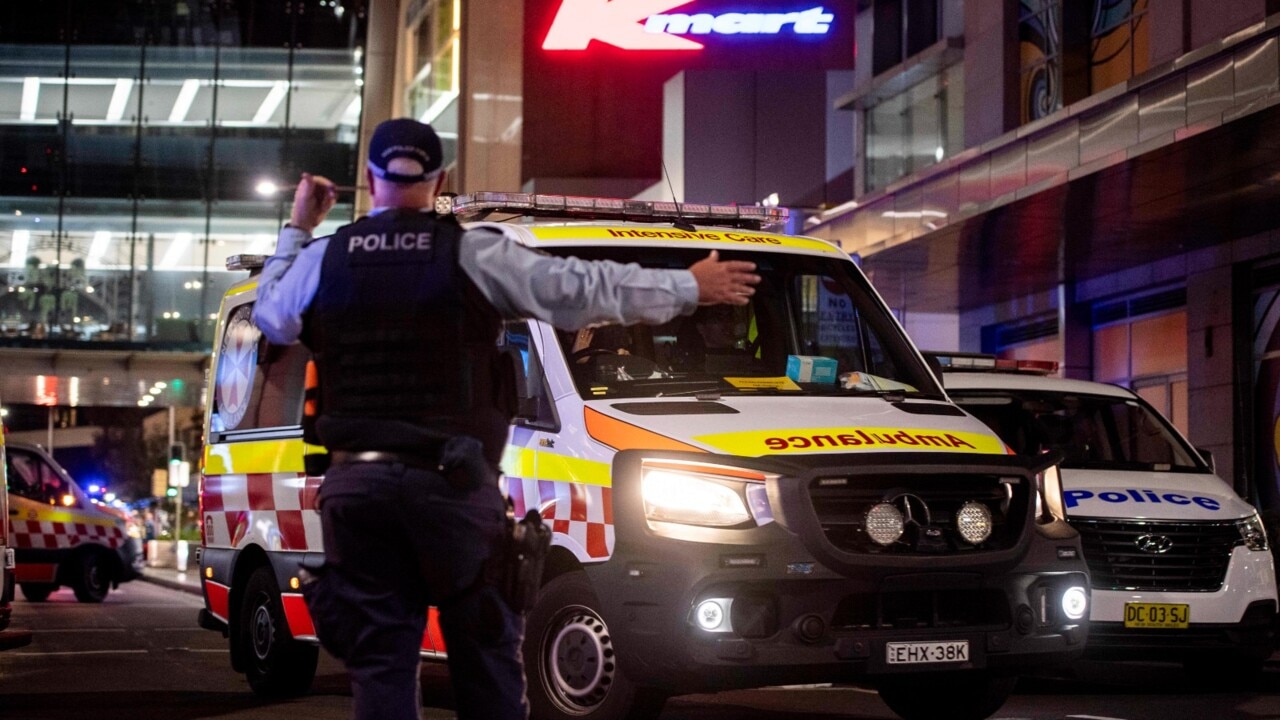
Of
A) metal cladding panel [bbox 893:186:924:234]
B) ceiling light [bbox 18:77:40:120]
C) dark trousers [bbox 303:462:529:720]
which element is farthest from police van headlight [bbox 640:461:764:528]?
ceiling light [bbox 18:77:40:120]

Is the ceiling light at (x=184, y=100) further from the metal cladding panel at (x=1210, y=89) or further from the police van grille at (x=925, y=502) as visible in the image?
the police van grille at (x=925, y=502)

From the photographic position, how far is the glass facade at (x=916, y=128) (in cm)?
2575

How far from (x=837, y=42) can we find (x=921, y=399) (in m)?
20.6

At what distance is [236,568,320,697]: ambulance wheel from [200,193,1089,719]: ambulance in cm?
193

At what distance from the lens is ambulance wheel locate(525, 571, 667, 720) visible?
7.25 m

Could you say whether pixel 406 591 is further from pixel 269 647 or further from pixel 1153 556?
pixel 1153 556

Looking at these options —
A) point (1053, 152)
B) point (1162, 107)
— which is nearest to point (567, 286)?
point (1162, 107)

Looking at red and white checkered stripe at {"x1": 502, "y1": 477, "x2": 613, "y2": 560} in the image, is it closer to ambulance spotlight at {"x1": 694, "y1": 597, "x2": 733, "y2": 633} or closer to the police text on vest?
ambulance spotlight at {"x1": 694, "y1": 597, "x2": 733, "y2": 633}

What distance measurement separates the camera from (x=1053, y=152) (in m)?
18.3

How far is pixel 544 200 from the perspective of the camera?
9.11 m

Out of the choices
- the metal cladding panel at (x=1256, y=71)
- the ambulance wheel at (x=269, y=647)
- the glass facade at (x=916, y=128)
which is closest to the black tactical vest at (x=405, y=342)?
the ambulance wheel at (x=269, y=647)

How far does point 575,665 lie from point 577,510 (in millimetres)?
596

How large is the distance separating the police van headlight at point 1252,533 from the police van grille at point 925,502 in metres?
3.72

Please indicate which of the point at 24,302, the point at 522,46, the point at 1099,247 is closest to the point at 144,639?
the point at 1099,247
